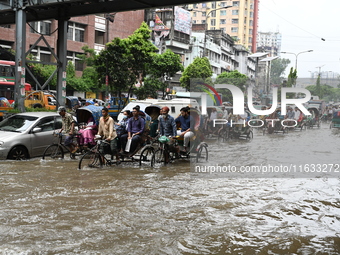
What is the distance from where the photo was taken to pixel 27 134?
1190cm

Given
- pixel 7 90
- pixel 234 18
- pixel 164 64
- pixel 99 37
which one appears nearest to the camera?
pixel 7 90

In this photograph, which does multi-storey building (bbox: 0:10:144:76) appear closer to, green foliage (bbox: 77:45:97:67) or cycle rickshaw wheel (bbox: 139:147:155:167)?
green foliage (bbox: 77:45:97:67)

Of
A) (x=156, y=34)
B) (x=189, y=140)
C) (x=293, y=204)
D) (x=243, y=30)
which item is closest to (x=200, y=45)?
(x=156, y=34)

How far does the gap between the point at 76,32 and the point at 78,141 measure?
3733 cm

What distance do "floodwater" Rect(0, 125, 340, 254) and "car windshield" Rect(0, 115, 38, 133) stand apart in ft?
3.27

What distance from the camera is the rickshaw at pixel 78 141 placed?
40.1 ft

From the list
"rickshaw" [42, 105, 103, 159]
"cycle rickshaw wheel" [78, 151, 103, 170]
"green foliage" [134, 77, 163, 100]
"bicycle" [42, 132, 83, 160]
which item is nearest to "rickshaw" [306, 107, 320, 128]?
"cycle rickshaw wheel" [78, 151, 103, 170]

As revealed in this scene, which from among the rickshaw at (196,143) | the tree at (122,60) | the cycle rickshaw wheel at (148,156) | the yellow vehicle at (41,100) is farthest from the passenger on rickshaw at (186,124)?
the yellow vehicle at (41,100)

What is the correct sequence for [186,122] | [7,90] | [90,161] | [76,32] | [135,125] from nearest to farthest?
1. [90,161]
2. [135,125]
3. [186,122]
4. [7,90]
5. [76,32]

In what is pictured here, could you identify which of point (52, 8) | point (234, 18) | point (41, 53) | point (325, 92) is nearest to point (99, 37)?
point (41, 53)

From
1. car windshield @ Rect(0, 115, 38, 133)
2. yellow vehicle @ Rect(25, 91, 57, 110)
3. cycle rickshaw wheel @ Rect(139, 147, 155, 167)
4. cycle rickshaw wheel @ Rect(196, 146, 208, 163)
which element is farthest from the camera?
yellow vehicle @ Rect(25, 91, 57, 110)

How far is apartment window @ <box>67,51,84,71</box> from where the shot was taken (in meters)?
46.3

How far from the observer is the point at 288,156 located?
9.86 meters

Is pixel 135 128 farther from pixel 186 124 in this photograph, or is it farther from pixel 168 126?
pixel 186 124
